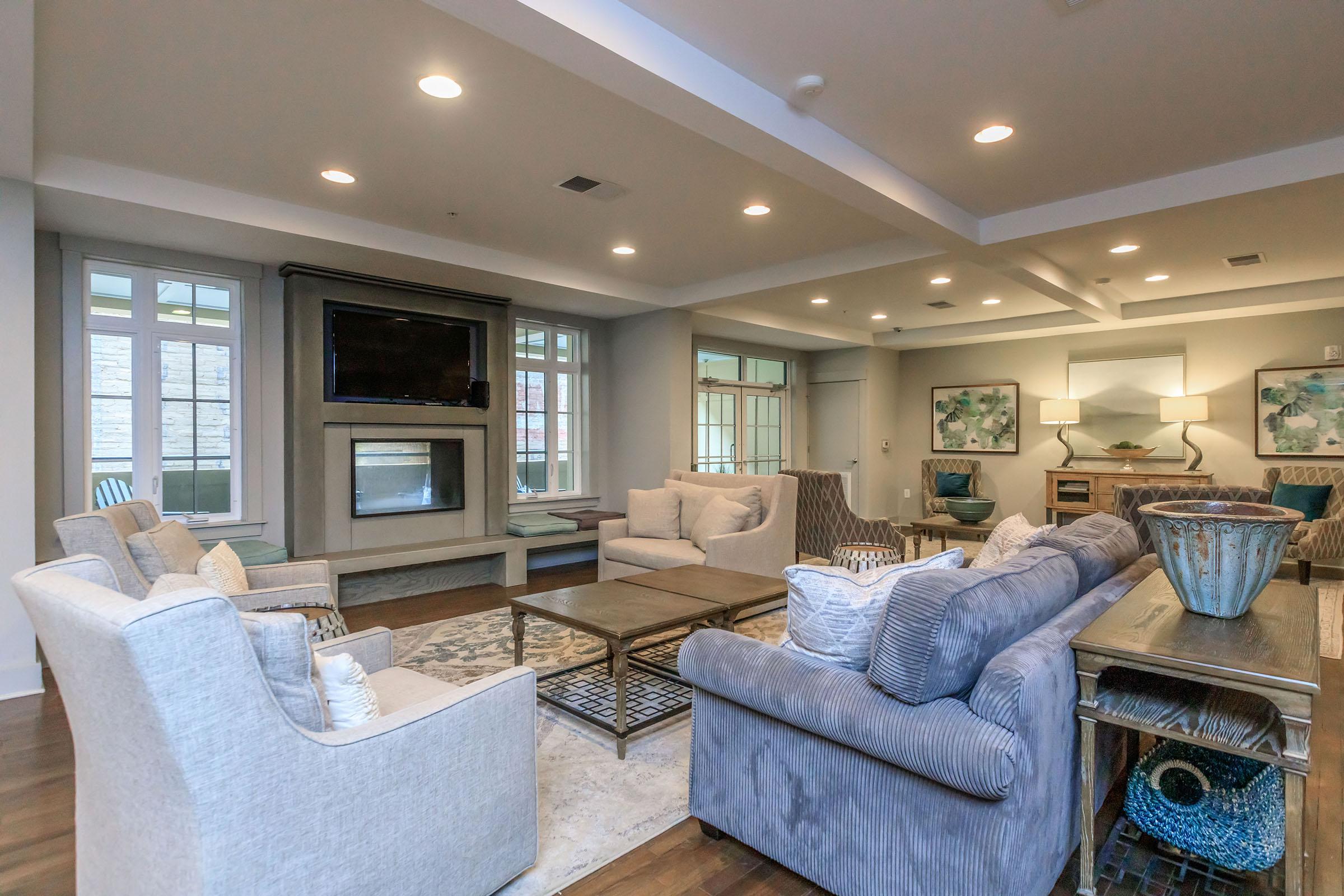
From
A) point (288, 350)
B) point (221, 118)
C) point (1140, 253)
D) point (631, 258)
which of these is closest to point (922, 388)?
point (1140, 253)

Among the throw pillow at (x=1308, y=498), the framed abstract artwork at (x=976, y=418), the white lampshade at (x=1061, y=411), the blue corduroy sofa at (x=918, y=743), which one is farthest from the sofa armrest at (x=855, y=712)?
the framed abstract artwork at (x=976, y=418)

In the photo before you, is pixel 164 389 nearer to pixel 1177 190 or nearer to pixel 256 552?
pixel 256 552

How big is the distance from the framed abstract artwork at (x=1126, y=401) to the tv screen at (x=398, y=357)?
6.54 metres

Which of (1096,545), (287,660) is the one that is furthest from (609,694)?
(1096,545)

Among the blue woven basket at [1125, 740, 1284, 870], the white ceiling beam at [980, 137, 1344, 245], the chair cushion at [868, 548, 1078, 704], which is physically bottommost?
the blue woven basket at [1125, 740, 1284, 870]

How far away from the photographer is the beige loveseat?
4527 mm

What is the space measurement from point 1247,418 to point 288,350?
331 inches

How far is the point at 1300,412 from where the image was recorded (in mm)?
6391

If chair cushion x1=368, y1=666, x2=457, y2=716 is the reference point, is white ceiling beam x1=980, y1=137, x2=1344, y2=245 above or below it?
above

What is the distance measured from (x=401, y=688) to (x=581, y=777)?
2.43 ft

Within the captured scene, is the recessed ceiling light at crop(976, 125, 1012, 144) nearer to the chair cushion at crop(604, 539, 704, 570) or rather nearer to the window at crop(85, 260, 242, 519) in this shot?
the chair cushion at crop(604, 539, 704, 570)

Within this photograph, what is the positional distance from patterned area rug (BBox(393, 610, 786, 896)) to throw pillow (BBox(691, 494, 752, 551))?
4.05 feet

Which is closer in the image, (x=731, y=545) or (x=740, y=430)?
(x=731, y=545)

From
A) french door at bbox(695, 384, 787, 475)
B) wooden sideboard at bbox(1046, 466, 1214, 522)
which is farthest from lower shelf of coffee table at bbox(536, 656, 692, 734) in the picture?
wooden sideboard at bbox(1046, 466, 1214, 522)
